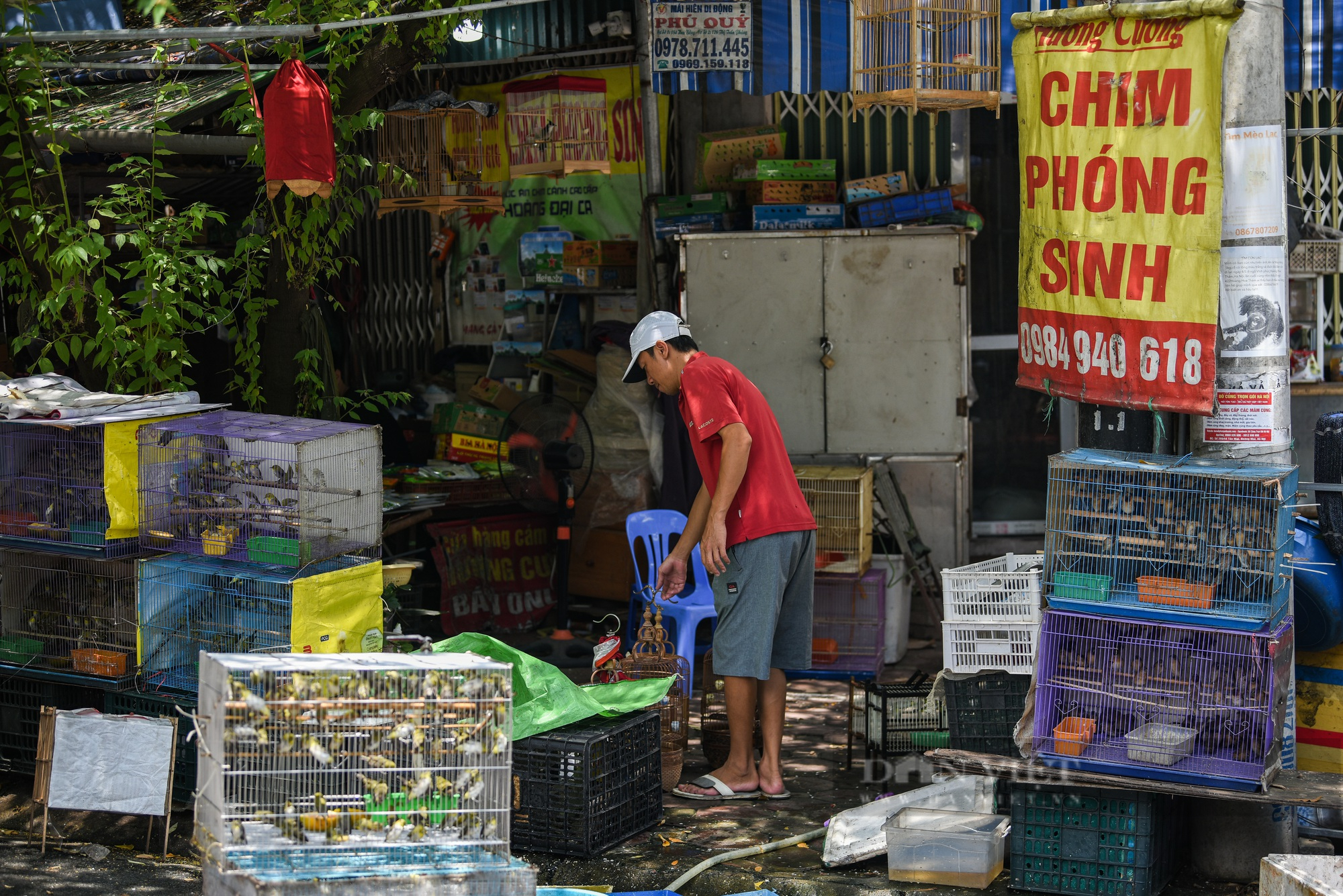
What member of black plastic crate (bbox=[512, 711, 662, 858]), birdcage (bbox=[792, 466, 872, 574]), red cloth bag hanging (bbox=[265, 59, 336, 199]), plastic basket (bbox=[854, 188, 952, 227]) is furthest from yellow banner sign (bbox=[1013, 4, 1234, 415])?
red cloth bag hanging (bbox=[265, 59, 336, 199])

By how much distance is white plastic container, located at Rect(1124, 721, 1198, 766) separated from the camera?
16.7 feet

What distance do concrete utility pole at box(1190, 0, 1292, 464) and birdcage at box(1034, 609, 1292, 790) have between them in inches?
29.8

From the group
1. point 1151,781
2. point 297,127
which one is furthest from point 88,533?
point 1151,781

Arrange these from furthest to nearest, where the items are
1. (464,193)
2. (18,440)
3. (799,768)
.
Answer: (464,193) → (799,768) → (18,440)

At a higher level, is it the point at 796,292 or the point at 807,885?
the point at 796,292

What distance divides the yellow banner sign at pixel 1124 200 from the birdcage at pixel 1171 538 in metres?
0.46

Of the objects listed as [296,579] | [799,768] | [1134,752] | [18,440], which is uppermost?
[18,440]

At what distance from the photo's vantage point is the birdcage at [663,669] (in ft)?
21.7

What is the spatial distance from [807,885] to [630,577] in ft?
14.7

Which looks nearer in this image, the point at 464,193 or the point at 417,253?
the point at 464,193

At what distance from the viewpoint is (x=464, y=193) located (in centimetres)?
855

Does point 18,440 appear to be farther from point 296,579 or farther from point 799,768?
point 799,768

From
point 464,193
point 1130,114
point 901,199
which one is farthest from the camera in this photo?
point 901,199

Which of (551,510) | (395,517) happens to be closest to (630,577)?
(551,510)
